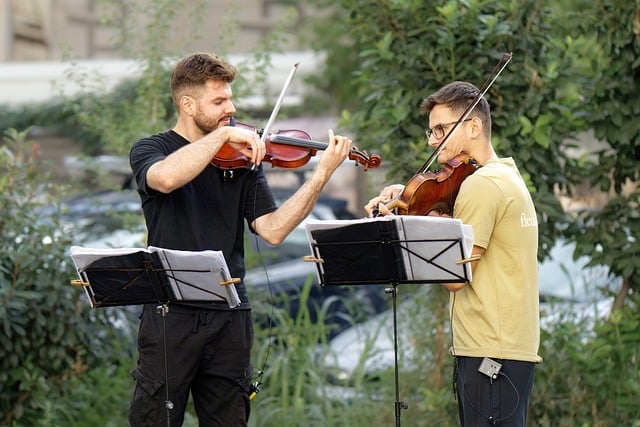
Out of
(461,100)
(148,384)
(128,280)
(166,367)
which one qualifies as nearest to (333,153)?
(461,100)

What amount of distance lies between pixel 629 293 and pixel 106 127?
10.2ft

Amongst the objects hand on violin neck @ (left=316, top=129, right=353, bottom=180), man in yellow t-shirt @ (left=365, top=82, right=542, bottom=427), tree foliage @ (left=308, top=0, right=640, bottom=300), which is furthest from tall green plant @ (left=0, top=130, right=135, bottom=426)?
man in yellow t-shirt @ (left=365, top=82, right=542, bottom=427)

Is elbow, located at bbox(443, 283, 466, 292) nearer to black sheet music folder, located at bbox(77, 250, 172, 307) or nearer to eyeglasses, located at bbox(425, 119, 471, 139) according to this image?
eyeglasses, located at bbox(425, 119, 471, 139)

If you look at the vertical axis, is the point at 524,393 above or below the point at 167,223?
below

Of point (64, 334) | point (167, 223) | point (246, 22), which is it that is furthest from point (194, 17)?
point (246, 22)

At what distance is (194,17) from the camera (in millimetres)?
6441

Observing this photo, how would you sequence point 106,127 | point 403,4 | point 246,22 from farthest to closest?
1. point 246,22
2. point 106,127
3. point 403,4

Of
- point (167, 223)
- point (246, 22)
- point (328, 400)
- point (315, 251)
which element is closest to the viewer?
point (315, 251)

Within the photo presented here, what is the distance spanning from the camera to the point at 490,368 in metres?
3.71

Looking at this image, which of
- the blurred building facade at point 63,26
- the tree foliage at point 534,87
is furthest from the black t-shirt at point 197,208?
the blurred building facade at point 63,26

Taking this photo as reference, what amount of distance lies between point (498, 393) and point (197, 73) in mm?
1613

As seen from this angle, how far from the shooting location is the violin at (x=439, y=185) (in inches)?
146

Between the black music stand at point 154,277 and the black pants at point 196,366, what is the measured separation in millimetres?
50

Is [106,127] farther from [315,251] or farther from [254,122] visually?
[315,251]
